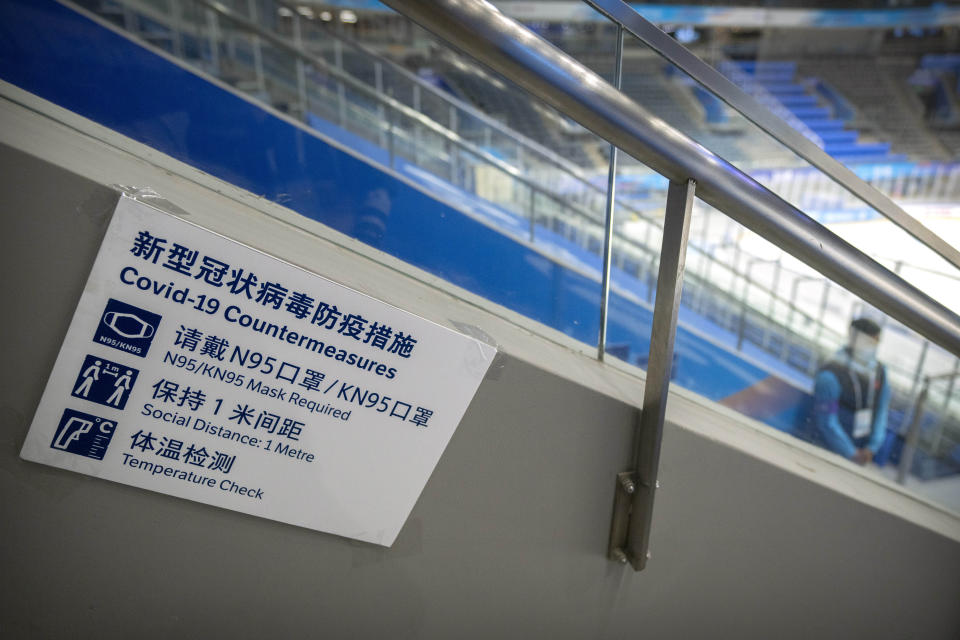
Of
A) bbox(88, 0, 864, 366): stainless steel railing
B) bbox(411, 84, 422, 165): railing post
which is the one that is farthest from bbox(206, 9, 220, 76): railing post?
bbox(411, 84, 422, 165): railing post

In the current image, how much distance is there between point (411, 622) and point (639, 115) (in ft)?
2.58

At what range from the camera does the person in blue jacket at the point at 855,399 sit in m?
1.43

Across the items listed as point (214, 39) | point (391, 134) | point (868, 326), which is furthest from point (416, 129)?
point (868, 326)

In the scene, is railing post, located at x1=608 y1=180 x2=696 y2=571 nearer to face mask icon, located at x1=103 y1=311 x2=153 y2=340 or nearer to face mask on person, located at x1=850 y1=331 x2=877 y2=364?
face mask icon, located at x1=103 y1=311 x2=153 y2=340

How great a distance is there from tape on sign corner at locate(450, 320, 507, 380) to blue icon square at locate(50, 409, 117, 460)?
1.40ft

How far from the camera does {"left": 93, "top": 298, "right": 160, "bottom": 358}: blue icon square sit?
680 millimetres

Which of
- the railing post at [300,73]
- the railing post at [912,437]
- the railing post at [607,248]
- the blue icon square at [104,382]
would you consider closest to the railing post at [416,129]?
the railing post at [300,73]

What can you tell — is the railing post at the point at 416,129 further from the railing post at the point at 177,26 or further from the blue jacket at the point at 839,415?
the blue jacket at the point at 839,415

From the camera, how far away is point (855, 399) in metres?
1.74

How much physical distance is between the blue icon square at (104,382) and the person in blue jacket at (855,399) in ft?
4.23

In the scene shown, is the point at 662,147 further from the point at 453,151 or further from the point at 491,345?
the point at 453,151

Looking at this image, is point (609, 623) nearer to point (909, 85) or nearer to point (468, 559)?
point (468, 559)

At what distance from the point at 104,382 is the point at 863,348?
220 cm

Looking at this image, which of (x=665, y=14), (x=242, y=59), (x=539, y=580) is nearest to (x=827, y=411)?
(x=539, y=580)
